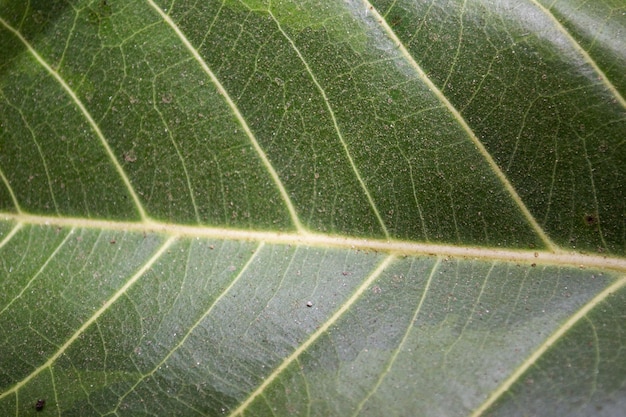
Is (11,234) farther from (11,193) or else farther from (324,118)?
(324,118)

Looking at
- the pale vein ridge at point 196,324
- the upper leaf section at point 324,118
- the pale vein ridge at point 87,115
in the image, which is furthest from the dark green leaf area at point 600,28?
the pale vein ridge at point 87,115

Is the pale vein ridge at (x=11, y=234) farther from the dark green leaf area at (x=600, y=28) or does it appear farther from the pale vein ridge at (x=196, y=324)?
the dark green leaf area at (x=600, y=28)

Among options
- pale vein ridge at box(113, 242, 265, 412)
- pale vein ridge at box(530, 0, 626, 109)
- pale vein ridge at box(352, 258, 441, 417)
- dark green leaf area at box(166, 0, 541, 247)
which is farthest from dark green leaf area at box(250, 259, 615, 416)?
pale vein ridge at box(530, 0, 626, 109)

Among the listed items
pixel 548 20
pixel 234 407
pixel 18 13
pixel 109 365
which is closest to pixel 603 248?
pixel 548 20

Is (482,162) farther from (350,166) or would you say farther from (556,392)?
(556,392)

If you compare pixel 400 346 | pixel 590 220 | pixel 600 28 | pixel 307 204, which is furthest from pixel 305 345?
pixel 600 28
